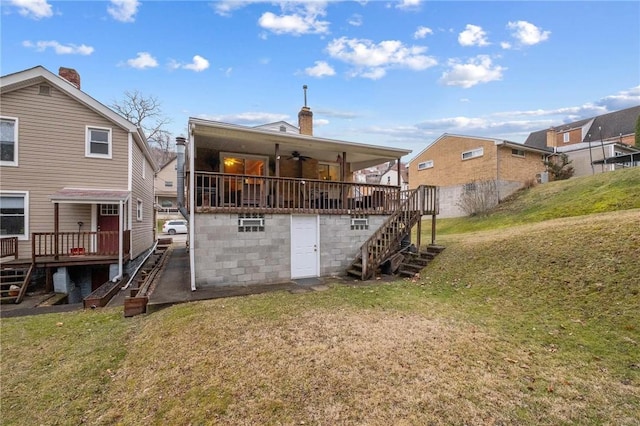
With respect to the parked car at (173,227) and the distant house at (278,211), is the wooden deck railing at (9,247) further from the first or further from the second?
the parked car at (173,227)

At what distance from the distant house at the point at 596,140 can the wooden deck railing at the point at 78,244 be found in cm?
2772

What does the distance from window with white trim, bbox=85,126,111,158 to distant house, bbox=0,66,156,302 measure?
0.10ft

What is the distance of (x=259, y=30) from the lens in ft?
49.3

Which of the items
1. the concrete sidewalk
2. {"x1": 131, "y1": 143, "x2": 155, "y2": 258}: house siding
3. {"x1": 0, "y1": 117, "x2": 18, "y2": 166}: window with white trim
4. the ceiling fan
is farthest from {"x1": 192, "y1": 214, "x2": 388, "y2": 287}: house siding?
{"x1": 0, "y1": 117, "x2": 18, "y2": 166}: window with white trim

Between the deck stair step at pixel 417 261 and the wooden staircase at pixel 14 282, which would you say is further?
the deck stair step at pixel 417 261

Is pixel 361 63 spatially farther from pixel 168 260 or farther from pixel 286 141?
pixel 168 260

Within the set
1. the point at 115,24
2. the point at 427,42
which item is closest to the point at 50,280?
the point at 115,24

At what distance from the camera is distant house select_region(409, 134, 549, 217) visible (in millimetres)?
19297

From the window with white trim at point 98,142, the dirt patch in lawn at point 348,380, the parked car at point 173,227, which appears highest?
the window with white trim at point 98,142

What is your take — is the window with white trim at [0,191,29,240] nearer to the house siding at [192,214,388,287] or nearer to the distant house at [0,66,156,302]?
the distant house at [0,66,156,302]

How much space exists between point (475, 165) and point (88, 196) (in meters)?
21.6

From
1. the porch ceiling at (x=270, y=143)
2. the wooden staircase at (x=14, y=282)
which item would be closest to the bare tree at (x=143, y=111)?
the wooden staircase at (x=14, y=282)

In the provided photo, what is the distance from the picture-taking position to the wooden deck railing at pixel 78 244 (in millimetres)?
10109

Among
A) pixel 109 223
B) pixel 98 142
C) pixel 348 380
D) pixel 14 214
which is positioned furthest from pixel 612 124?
pixel 14 214
